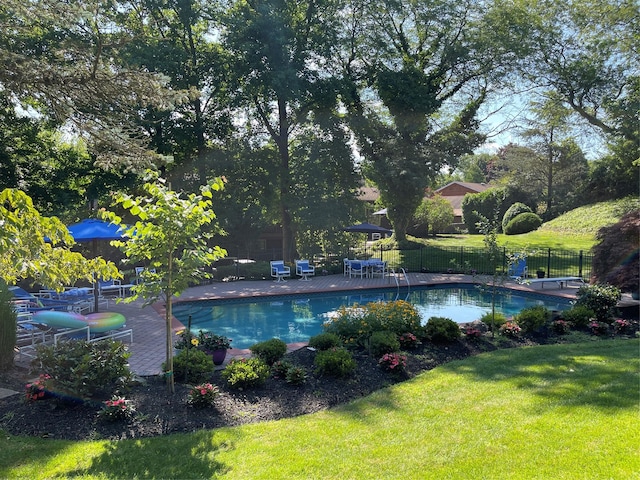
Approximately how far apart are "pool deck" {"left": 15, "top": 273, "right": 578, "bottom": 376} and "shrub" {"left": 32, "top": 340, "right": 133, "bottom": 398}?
4.04 feet

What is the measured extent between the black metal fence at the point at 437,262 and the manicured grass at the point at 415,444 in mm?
11220

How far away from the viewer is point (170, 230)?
4.98 meters

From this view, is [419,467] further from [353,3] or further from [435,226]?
[435,226]

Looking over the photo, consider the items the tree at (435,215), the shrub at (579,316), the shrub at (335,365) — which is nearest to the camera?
the shrub at (335,365)

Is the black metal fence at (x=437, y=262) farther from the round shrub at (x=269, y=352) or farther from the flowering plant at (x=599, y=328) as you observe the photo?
the round shrub at (x=269, y=352)

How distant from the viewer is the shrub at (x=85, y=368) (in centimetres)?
518

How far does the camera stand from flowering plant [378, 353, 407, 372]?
21.3 feet

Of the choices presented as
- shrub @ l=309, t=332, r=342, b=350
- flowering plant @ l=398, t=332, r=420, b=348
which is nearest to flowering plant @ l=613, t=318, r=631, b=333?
flowering plant @ l=398, t=332, r=420, b=348

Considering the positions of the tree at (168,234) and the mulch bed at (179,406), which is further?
the tree at (168,234)

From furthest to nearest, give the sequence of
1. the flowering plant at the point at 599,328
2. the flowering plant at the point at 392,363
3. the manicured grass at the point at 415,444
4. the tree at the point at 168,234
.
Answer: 1. the flowering plant at the point at 599,328
2. the flowering plant at the point at 392,363
3. the tree at the point at 168,234
4. the manicured grass at the point at 415,444

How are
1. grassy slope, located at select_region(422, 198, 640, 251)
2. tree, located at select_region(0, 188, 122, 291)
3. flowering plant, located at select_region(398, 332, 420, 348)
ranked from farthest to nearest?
grassy slope, located at select_region(422, 198, 640, 251) < flowering plant, located at select_region(398, 332, 420, 348) < tree, located at select_region(0, 188, 122, 291)

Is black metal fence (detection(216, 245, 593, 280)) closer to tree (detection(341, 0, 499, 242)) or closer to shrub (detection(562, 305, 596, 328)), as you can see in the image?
tree (detection(341, 0, 499, 242))

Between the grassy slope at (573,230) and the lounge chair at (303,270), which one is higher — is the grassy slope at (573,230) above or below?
above

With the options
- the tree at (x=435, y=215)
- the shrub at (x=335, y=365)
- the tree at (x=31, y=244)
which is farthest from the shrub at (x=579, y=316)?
the tree at (x=435, y=215)
